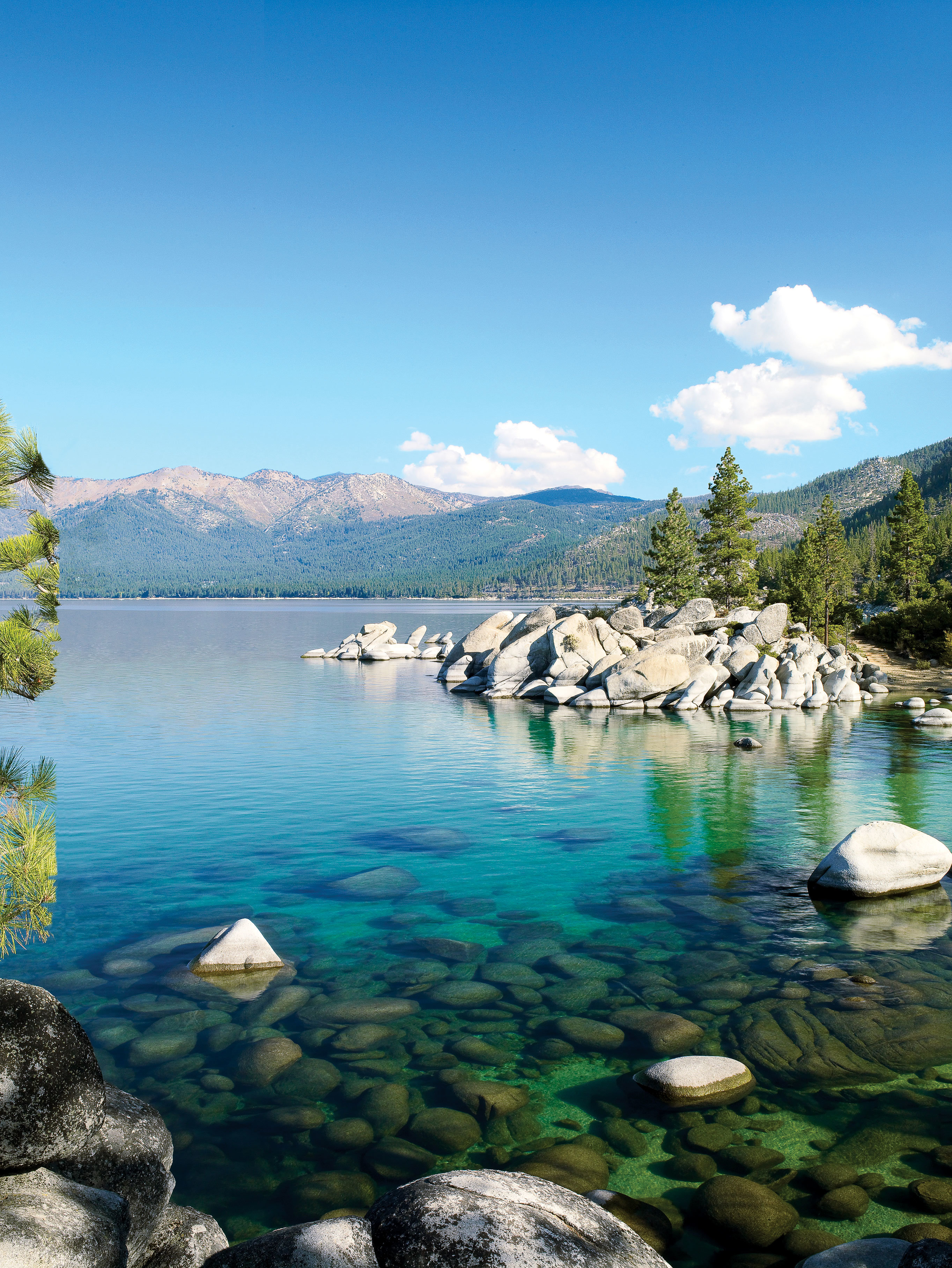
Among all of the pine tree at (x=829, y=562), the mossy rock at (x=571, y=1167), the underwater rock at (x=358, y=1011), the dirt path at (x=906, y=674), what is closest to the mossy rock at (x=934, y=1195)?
the mossy rock at (x=571, y=1167)

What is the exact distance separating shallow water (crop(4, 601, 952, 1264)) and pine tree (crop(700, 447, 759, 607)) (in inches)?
1728

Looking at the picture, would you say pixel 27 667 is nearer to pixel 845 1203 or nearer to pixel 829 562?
pixel 845 1203

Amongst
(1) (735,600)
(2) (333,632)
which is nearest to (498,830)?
(1) (735,600)

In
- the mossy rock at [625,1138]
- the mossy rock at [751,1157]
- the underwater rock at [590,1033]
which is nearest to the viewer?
the mossy rock at [751,1157]

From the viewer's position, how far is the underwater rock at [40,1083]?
5777mm

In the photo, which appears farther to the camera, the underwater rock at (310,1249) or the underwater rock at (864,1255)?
the underwater rock at (864,1255)

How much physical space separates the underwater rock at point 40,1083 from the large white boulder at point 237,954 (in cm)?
859

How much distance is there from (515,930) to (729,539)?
233ft

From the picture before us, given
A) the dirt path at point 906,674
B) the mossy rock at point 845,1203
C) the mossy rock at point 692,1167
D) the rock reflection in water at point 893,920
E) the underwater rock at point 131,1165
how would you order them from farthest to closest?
the dirt path at point 906,674, the rock reflection in water at point 893,920, the mossy rock at point 692,1167, the mossy rock at point 845,1203, the underwater rock at point 131,1165

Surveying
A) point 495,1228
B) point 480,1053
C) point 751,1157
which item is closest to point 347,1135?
point 480,1053

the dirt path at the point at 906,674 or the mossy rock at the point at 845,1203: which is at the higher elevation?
the dirt path at the point at 906,674

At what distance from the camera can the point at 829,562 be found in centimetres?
8250

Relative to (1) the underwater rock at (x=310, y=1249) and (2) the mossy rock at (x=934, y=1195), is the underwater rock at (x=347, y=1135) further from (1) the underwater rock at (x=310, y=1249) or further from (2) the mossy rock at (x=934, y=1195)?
(2) the mossy rock at (x=934, y=1195)

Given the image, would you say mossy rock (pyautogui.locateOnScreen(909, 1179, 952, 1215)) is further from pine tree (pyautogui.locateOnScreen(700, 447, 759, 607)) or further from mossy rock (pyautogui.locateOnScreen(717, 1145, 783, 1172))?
pine tree (pyautogui.locateOnScreen(700, 447, 759, 607))
